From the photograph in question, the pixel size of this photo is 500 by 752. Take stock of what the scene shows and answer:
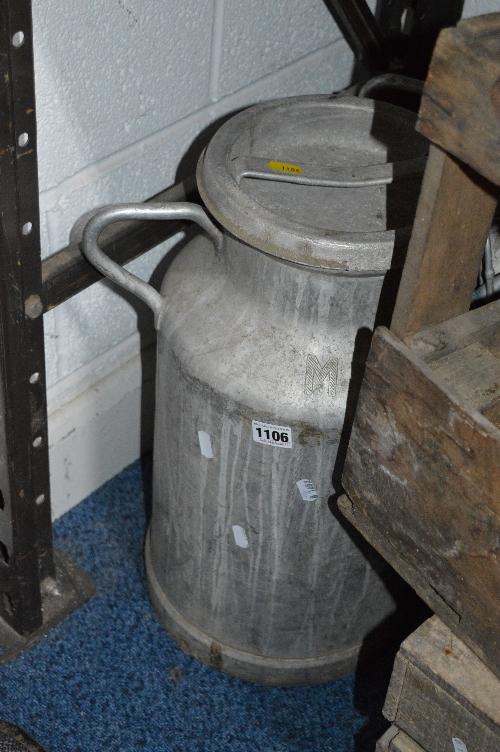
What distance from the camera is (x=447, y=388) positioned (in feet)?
2.77

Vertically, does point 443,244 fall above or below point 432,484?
above

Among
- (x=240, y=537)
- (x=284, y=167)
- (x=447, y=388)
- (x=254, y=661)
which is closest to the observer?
(x=447, y=388)

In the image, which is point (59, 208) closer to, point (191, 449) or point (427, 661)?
point (191, 449)

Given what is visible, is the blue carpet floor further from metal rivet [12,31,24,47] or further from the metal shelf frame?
metal rivet [12,31,24,47]

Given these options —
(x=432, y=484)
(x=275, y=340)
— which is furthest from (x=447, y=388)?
(x=275, y=340)

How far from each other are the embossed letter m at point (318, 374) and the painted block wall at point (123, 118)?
0.48 meters

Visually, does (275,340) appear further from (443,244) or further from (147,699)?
(147,699)

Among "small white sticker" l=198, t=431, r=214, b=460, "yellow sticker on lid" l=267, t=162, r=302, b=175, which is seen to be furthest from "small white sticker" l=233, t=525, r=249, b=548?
"yellow sticker on lid" l=267, t=162, r=302, b=175

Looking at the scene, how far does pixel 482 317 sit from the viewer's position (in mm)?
930

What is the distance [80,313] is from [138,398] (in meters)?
0.28

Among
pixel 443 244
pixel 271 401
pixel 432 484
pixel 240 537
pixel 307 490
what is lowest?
pixel 240 537

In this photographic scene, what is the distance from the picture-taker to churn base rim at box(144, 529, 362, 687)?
150cm

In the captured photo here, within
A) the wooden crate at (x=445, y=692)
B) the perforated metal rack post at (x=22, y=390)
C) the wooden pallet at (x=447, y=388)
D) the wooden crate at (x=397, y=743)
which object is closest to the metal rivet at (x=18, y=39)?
the perforated metal rack post at (x=22, y=390)

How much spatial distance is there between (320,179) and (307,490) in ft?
1.39
